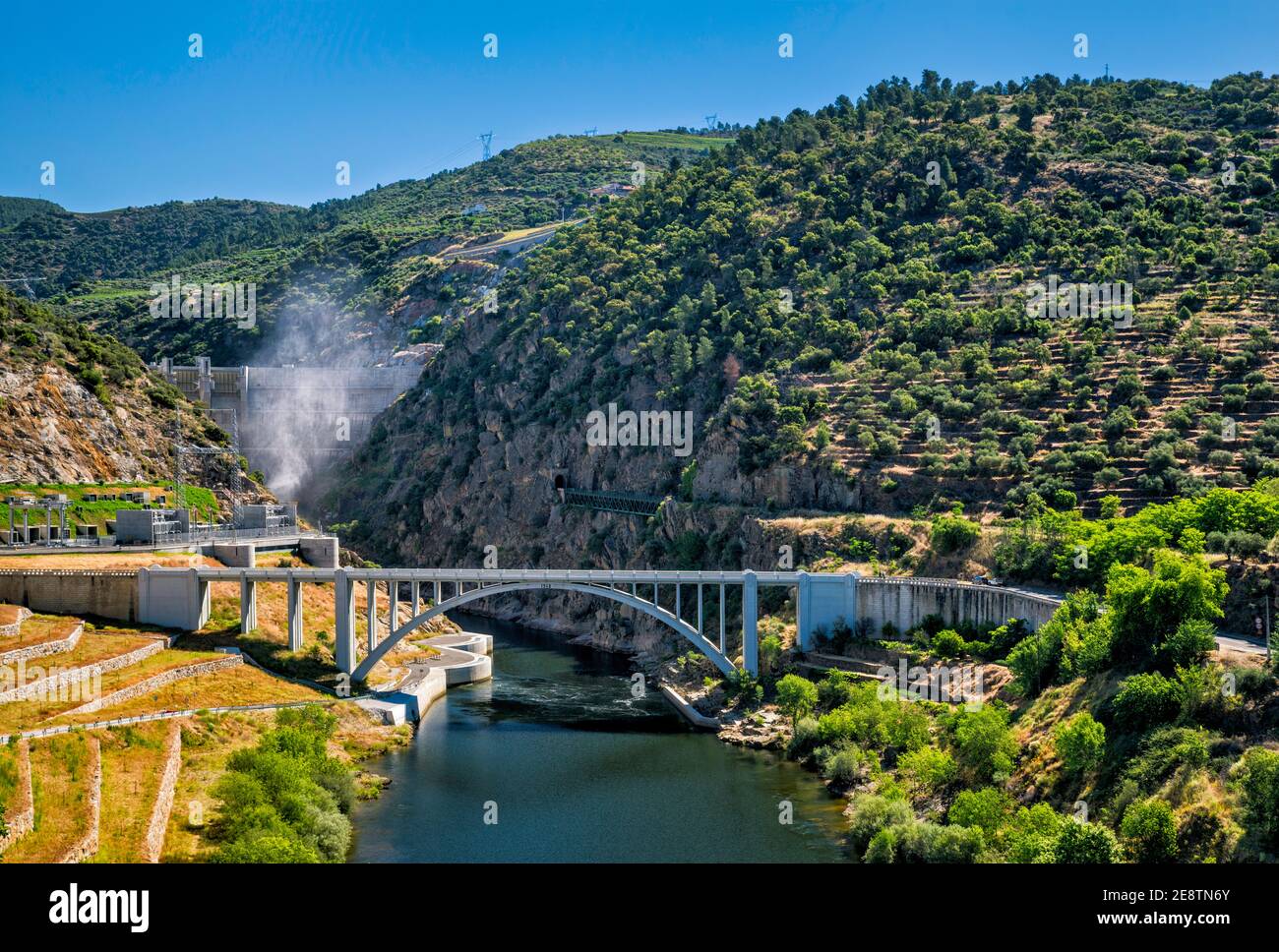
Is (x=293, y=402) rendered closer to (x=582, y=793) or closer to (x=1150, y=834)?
(x=582, y=793)

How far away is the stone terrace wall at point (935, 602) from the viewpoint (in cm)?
6694

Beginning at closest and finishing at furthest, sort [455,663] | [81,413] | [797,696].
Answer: [797,696] < [455,663] < [81,413]

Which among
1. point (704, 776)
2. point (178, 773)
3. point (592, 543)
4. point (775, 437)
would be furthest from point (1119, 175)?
point (178, 773)

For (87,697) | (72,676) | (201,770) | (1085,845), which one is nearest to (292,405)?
(72,676)

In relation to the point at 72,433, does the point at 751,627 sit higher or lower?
lower

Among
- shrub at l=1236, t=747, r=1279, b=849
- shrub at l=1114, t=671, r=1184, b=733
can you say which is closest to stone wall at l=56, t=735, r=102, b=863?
shrub at l=1236, t=747, r=1279, b=849

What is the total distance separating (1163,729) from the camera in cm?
4425

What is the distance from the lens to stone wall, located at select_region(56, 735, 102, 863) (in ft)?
126

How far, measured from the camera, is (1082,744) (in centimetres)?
4625

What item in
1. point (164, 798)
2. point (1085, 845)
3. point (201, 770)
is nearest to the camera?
point (1085, 845)

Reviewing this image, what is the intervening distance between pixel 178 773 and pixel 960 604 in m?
37.0

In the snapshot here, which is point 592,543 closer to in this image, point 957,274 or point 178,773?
point 957,274

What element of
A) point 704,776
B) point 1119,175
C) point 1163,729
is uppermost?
point 1119,175

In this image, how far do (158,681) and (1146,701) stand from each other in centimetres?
4028
